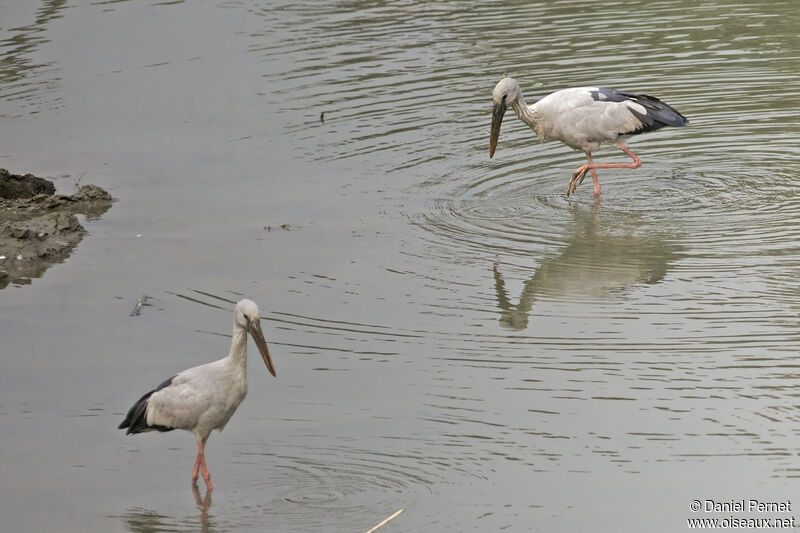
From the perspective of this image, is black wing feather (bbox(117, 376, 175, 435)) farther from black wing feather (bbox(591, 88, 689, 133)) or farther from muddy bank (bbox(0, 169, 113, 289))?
black wing feather (bbox(591, 88, 689, 133))

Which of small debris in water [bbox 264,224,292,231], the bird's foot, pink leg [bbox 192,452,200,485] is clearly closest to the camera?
pink leg [bbox 192,452,200,485]

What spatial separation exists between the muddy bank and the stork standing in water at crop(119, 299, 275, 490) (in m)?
3.43

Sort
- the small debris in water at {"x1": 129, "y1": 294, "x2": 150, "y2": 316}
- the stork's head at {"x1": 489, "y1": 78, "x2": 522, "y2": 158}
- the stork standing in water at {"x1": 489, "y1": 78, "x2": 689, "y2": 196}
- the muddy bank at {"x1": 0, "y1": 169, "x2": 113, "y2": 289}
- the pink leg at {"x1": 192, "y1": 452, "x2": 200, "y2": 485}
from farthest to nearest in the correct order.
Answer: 1. the stork's head at {"x1": 489, "y1": 78, "x2": 522, "y2": 158}
2. the stork standing in water at {"x1": 489, "y1": 78, "x2": 689, "y2": 196}
3. the muddy bank at {"x1": 0, "y1": 169, "x2": 113, "y2": 289}
4. the small debris in water at {"x1": 129, "y1": 294, "x2": 150, "y2": 316}
5. the pink leg at {"x1": 192, "y1": 452, "x2": 200, "y2": 485}

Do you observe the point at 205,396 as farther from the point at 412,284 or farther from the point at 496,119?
the point at 496,119

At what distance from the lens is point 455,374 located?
26.0 ft

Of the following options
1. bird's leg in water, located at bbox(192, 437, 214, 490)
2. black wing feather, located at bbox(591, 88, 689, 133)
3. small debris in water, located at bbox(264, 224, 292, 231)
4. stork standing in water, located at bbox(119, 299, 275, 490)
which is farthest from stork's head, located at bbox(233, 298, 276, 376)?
black wing feather, located at bbox(591, 88, 689, 133)

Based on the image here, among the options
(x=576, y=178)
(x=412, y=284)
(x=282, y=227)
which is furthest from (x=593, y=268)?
(x=282, y=227)

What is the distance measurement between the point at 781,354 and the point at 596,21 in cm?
1030

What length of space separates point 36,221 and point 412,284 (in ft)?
11.3

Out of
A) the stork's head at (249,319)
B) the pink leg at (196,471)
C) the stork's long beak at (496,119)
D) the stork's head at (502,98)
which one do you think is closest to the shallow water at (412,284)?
the pink leg at (196,471)

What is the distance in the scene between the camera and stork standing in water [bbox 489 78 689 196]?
37.9 feet

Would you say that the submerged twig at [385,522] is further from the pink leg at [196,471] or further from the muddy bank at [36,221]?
the muddy bank at [36,221]

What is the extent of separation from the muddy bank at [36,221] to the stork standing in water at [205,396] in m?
3.43

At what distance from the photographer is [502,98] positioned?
11.7 meters
